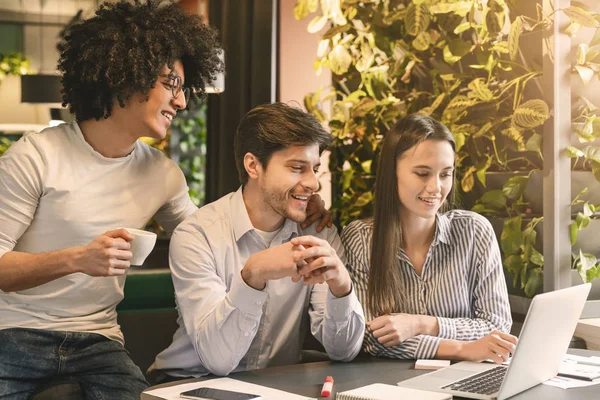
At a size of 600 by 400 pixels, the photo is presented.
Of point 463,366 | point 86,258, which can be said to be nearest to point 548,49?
point 463,366

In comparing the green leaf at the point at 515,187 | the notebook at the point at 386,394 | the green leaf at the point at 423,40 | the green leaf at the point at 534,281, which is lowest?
the notebook at the point at 386,394

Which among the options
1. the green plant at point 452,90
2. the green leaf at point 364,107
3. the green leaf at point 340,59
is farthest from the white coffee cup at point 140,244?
the green leaf at point 340,59

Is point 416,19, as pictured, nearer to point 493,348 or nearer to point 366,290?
point 366,290

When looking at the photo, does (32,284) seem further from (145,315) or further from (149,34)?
(149,34)

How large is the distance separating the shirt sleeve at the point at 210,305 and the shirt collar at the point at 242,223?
0.11m

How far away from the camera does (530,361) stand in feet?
5.16

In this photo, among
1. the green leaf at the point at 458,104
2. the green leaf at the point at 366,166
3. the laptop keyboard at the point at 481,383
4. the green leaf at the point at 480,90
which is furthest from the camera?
the green leaf at the point at 366,166

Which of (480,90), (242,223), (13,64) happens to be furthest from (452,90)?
(13,64)

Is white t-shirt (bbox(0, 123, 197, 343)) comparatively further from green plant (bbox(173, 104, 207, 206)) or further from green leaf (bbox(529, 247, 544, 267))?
green plant (bbox(173, 104, 207, 206))

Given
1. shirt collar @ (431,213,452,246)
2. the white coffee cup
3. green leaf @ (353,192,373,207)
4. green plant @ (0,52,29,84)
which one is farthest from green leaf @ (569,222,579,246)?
green plant @ (0,52,29,84)

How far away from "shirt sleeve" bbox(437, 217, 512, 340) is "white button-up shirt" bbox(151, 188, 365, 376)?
13.2 inches

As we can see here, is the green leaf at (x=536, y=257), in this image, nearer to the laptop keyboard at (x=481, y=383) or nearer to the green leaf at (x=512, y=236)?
the green leaf at (x=512, y=236)

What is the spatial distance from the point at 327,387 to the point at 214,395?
0.24 m

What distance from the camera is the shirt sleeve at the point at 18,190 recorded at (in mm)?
2102
